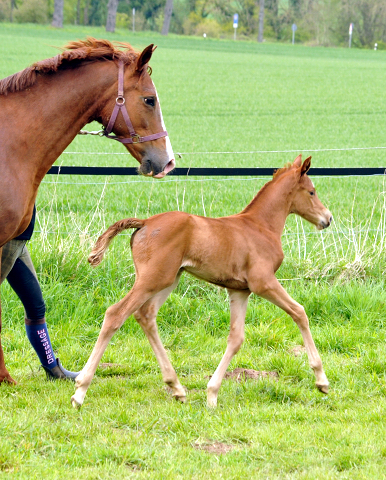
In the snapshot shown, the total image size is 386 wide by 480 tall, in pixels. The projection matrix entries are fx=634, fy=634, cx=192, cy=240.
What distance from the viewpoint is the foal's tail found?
3.97 metres

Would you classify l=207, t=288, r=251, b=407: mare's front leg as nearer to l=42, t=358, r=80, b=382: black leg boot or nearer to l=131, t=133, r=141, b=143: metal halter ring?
l=42, t=358, r=80, b=382: black leg boot

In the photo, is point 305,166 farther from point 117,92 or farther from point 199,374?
point 199,374

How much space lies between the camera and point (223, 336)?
5.49m

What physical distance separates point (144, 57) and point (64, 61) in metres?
0.55

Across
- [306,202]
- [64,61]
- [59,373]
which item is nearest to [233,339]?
[306,202]

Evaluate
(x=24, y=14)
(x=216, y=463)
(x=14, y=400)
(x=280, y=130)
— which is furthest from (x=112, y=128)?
(x=24, y=14)

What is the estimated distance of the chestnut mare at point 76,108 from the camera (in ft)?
13.1

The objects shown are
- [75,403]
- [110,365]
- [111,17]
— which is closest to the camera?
[75,403]

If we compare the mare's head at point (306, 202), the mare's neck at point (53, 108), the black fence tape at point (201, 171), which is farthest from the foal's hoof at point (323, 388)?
the black fence tape at point (201, 171)

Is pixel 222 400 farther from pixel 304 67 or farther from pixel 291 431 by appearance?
pixel 304 67

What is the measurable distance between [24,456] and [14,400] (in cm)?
83

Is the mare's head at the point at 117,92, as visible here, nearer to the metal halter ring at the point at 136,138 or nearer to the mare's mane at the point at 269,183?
the metal halter ring at the point at 136,138

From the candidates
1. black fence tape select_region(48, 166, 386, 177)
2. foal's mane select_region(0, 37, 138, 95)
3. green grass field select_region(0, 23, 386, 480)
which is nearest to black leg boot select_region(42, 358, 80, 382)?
green grass field select_region(0, 23, 386, 480)

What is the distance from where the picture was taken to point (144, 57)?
155 inches
